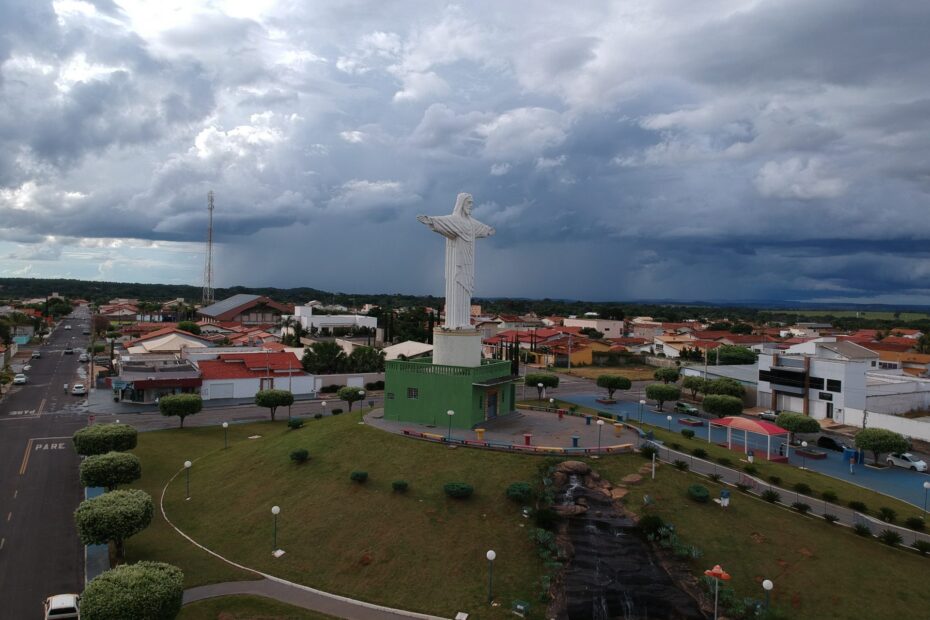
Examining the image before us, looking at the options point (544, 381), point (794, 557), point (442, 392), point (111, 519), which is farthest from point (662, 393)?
point (111, 519)

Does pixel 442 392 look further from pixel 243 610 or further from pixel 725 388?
pixel 725 388

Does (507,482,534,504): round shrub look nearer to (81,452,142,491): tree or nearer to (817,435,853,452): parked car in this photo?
(81,452,142,491): tree

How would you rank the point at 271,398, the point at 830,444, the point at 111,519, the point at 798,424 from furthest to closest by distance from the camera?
the point at 271,398
the point at 830,444
the point at 798,424
the point at 111,519

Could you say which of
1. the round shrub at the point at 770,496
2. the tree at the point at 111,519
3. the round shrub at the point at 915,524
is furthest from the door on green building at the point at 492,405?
the round shrub at the point at 915,524

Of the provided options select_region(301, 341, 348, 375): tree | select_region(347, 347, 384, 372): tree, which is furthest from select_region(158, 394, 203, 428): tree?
select_region(347, 347, 384, 372): tree

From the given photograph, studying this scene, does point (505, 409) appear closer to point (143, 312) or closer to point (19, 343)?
point (19, 343)

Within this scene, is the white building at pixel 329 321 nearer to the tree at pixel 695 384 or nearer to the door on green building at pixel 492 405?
the tree at pixel 695 384

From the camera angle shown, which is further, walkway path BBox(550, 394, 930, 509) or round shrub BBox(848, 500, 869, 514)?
walkway path BBox(550, 394, 930, 509)

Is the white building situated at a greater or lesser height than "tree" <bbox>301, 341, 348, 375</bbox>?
greater
